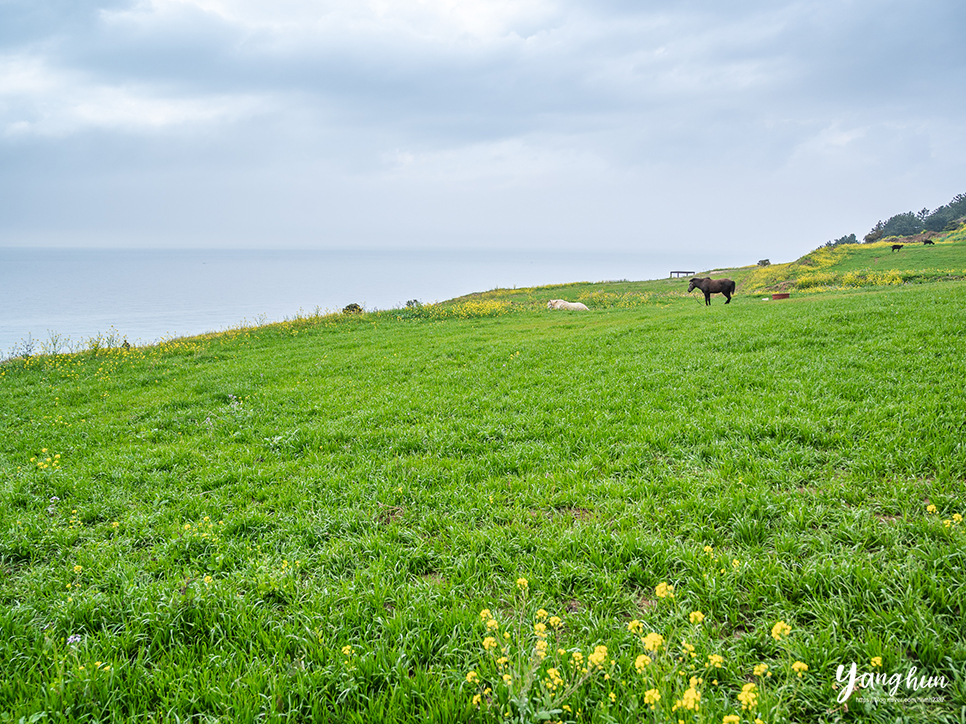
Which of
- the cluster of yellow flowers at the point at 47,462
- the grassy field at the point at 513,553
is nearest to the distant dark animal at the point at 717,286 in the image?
the grassy field at the point at 513,553

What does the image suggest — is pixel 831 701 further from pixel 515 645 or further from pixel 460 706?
pixel 460 706

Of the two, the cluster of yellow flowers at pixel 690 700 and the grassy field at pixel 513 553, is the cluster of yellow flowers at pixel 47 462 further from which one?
the cluster of yellow flowers at pixel 690 700

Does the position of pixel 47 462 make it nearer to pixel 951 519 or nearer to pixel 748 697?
pixel 748 697

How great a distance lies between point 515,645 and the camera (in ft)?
9.60

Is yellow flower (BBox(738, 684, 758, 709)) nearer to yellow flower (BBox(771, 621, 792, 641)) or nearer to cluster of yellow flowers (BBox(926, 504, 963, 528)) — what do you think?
yellow flower (BBox(771, 621, 792, 641))

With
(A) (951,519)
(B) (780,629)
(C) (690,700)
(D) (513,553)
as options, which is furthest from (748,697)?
(A) (951,519)

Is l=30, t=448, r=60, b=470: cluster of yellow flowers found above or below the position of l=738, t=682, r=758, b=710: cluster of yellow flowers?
above

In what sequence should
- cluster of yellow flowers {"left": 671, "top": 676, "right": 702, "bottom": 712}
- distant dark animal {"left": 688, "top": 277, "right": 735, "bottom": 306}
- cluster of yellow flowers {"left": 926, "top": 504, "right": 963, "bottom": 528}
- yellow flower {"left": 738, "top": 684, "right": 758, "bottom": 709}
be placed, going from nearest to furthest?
cluster of yellow flowers {"left": 671, "top": 676, "right": 702, "bottom": 712} < yellow flower {"left": 738, "top": 684, "right": 758, "bottom": 709} < cluster of yellow flowers {"left": 926, "top": 504, "right": 963, "bottom": 528} < distant dark animal {"left": 688, "top": 277, "right": 735, "bottom": 306}

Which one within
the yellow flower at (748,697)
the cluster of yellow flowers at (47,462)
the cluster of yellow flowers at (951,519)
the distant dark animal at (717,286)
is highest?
the distant dark animal at (717,286)

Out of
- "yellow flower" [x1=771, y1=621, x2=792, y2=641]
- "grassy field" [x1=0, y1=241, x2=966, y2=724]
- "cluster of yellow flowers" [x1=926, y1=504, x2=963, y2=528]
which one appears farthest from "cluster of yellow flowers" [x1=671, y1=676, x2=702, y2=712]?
"cluster of yellow flowers" [x1=926, y1=504, x2=963, y2=528]

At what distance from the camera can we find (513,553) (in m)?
3.96

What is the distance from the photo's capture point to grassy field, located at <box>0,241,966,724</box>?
102 inches

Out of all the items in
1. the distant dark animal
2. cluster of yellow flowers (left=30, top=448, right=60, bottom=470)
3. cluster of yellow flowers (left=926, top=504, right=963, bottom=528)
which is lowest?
cluster of yellow flowers (left=926, top=504, right=963, bottom=528)

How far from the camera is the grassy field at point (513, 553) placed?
2.58 meters
